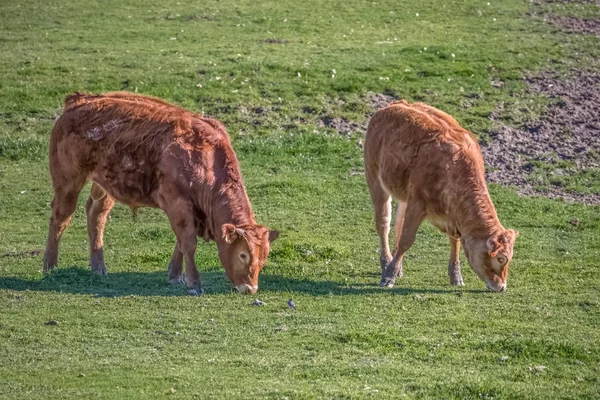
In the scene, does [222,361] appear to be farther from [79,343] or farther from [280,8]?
[280,8]

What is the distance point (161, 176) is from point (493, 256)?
460 centimetres

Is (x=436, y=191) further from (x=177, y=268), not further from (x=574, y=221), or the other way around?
(x=574, y=221)

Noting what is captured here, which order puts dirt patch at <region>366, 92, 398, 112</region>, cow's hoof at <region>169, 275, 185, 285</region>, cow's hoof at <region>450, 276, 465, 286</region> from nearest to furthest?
cow's hoof at <region>169, 275, 185, 285</region> < cow's hoof at <region>450, 276, 465, 286</region> < dirt patch at <region>366, 92, 398, 112</region>

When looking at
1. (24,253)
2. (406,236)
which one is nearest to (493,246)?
(406,236)

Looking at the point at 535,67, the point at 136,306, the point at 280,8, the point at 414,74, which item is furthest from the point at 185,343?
the point at 280,8

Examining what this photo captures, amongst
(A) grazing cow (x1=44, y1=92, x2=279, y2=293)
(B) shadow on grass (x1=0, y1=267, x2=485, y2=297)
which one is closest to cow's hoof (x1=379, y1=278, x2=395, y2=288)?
(B) shadow on grass (x1=0, y1=267, x2=485, y2=297)

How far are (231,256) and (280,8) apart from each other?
18033 millimetres

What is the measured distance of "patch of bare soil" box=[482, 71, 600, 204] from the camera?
69.6ft

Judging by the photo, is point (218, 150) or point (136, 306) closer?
point (136, 306)

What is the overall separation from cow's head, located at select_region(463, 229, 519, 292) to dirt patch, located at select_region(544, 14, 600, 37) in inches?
630

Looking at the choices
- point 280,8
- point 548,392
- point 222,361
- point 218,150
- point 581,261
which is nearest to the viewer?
point 548,392

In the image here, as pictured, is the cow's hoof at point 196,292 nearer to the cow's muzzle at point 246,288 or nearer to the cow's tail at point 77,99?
the cow's muzzle at point 246,288

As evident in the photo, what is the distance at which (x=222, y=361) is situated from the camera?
11.3 metres

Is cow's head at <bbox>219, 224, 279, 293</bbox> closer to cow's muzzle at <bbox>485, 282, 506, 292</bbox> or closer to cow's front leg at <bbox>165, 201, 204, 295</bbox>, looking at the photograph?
cow's front leg at <bbox>165, 201, 204, 295</bbox>
